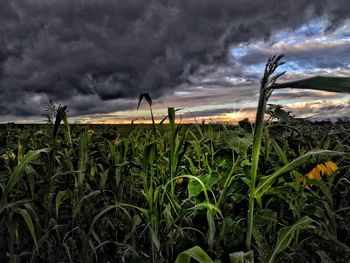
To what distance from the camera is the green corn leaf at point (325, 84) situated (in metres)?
1.14

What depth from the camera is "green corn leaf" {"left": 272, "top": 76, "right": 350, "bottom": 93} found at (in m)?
1.14

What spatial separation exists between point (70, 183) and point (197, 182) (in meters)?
1.16

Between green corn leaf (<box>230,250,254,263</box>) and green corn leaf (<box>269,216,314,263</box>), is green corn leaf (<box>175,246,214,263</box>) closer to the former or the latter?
green corn leaf (<box>230,250,254,263</box>)

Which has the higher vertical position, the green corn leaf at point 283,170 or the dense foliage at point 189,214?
the green corn leaf at point 283,170

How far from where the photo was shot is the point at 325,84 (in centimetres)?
119

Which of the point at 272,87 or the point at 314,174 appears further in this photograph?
the point at 314,174

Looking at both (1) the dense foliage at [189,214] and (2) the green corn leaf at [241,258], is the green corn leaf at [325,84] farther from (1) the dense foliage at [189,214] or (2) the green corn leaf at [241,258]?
(2) the green corn leaf at [241,258]

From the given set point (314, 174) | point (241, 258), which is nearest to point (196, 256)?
point (241, 258)

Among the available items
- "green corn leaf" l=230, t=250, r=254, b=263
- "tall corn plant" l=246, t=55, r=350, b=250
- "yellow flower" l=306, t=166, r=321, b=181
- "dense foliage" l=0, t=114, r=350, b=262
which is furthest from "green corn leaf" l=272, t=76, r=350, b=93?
"yellow flower" l=306, t=166, r=321, b=181

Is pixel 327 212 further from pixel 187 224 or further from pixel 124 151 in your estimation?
pixel 124 151

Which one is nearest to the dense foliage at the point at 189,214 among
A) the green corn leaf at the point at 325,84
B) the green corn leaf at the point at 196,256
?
the green corn leaf at the point at 196,256

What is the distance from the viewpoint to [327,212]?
7.47ft

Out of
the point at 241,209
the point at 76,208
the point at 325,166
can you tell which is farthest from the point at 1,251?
the point at 325,166

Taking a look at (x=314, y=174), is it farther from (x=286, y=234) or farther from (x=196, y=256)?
(x=196, y=256)
